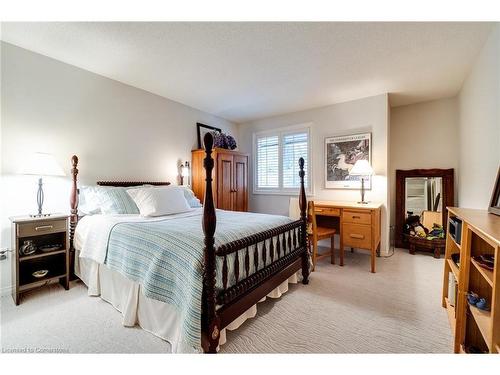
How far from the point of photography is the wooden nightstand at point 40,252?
2064 millimetres

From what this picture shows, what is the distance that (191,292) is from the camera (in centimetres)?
134

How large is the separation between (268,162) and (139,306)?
11.5 ft

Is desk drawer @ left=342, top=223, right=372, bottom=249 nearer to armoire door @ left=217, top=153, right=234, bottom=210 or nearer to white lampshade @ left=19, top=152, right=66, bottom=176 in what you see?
armoire door @ left=217, top=153, right=234, bottom=210

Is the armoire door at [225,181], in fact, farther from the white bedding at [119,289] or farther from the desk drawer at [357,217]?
the desk drawer at [357,217]

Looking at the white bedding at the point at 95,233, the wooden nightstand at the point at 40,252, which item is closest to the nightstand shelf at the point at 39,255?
the wooden nightstand at the point at 40,252

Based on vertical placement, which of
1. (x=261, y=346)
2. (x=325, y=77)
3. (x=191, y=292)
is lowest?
(x=261, y=346)

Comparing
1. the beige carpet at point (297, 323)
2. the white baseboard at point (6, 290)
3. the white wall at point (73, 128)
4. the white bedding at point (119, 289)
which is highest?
the white wall at point (73, 128)

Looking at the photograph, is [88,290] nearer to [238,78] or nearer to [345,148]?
[238,78]

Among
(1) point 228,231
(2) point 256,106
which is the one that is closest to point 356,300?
(1) point 228,231

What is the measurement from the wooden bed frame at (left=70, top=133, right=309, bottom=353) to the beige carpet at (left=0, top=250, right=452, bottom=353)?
0.71ft

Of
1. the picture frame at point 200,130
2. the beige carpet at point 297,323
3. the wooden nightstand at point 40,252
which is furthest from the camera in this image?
the picture frame at point 200,130

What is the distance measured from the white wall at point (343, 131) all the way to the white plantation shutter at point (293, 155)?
0.18 m

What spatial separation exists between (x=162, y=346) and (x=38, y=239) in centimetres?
197

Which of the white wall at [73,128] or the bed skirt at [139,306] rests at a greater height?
the white wall at [73,128]
